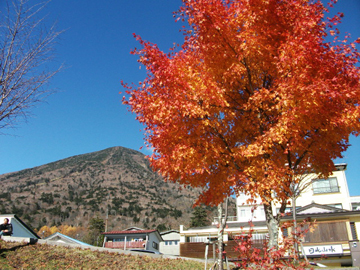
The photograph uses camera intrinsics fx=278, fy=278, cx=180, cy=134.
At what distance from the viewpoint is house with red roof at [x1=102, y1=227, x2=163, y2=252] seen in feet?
124

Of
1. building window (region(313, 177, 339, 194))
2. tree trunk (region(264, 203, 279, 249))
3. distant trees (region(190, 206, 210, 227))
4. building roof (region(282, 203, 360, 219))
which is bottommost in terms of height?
tree trunk (region(264, 203, 279, 249))

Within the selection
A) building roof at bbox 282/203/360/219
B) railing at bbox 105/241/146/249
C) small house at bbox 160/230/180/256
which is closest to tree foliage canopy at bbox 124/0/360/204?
building roof at bbox 282/203/360/219

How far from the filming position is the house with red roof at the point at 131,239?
124 ft

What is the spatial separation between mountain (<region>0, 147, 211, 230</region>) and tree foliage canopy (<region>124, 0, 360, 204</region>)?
76.1m

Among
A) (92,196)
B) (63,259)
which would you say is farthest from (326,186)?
(92,196)

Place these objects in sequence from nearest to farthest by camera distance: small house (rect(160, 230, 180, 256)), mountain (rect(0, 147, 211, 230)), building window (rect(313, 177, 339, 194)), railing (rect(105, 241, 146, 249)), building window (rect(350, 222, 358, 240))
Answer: building window (rect(350, 222, 358, 240)) < building window (rect(313, 177, 339, 194)) < railing (rect(105, 241, 146, 249)) < small house (rect(160, 230, 180, 256)) < mountain (rect(0, 147, 211, 230))

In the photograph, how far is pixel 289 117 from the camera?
18.6 feet

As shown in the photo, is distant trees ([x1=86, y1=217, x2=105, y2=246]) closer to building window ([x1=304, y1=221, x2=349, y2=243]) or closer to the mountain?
the mountain

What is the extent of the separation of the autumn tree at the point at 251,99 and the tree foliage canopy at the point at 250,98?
0.9 inches

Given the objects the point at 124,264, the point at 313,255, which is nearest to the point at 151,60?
the point at 124,264

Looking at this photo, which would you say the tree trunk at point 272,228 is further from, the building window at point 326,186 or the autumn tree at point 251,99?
the building window at point 326,186

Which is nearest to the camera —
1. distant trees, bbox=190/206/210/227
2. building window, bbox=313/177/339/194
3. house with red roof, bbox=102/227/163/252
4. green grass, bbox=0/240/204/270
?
green grass, bbox=0/240/204/270

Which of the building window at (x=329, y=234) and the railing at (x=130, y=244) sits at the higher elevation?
the building window at (x=329, y=234)

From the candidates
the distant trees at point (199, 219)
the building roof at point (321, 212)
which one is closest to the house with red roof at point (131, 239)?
the building roof at point (321, 212)
